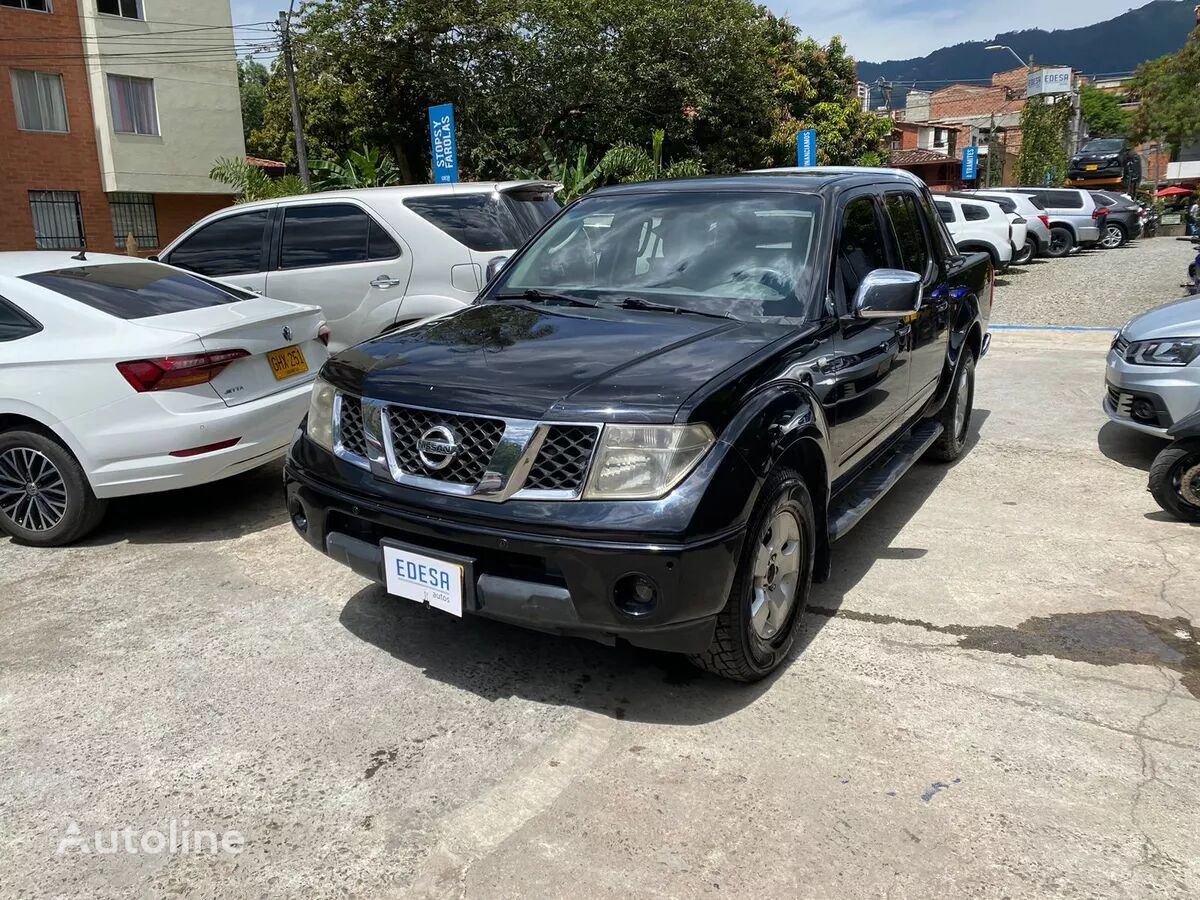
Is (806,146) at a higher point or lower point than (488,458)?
higher

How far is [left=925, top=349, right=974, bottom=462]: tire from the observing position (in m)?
5.91

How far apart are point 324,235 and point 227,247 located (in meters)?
0.89

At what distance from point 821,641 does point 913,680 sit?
0.42 m

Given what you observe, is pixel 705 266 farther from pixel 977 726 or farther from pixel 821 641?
pixel 977 726

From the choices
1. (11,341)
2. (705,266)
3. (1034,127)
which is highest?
(1034,127)

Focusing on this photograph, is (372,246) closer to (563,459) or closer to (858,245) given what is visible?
(858,245)

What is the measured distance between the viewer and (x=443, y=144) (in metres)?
14.6

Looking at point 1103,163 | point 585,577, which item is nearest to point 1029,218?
point 1103,163

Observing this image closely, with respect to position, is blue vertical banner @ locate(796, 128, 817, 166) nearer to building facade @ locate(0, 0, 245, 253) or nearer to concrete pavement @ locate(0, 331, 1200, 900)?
building facade @ locate(0, 0, 245, 253)

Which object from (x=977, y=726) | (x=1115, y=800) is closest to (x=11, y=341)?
(x=977, y=726)

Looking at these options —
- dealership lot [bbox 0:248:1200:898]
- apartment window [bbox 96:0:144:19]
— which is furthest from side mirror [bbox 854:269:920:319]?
apartment window [bbox 96:0:144:19]

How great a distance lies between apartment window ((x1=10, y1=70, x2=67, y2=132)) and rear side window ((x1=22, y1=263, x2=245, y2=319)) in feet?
75.7

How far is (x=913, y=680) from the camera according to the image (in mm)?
3400

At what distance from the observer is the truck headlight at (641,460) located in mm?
2824
